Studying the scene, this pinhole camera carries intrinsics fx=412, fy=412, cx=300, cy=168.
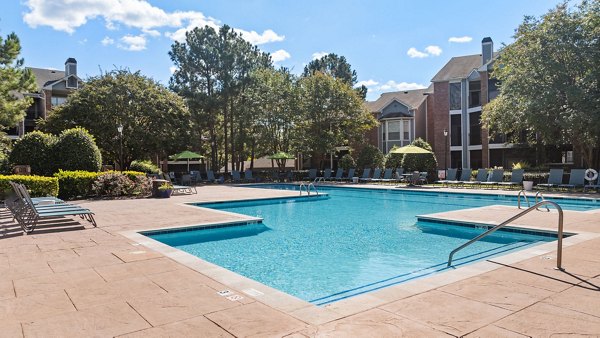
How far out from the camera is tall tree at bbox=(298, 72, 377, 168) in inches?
1145

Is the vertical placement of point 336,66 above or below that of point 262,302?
above

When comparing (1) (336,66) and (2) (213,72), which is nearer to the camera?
(2) (213,72)

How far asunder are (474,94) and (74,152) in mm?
28987

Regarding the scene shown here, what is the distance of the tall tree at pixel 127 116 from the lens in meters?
27.4

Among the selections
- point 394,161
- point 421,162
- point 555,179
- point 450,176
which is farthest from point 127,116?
point 555,179

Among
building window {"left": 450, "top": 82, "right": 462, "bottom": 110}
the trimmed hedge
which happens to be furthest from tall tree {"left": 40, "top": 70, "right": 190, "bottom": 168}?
building window {"left": 450, "top": 82, "right": 462, "bottom": 110}

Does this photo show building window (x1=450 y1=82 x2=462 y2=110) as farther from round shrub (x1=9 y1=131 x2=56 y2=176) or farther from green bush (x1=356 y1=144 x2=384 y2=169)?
round shrub (x1=9 y1=131 x2=56 y2=176)

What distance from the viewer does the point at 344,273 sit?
6.44 metres

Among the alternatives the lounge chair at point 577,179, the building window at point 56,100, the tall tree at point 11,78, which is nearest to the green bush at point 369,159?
the lounge chair at point 577,179

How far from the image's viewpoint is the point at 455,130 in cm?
3378

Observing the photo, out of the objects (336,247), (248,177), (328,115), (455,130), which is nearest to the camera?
(336,247)

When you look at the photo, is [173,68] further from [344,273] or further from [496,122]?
[344,273]

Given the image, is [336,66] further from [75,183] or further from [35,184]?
[35,184]

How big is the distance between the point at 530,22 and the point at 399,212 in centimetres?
1375
